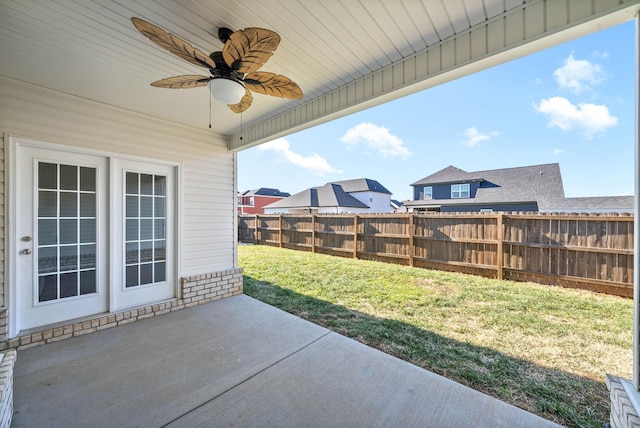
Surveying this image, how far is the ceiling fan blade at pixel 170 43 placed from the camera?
4.83 feet

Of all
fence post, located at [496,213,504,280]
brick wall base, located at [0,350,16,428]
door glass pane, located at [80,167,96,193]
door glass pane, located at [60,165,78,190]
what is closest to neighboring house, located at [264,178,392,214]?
fence post, located at [496,213,504,280]

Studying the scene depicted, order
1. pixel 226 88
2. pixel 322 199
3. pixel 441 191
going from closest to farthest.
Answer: pixel 226 88 < pixel 441 191 < pixel 322 199

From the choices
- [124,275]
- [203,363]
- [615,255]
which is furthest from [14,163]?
[615,255]

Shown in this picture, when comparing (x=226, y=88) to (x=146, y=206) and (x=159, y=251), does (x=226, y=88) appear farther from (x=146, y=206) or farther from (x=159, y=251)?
(x=159, y=251)

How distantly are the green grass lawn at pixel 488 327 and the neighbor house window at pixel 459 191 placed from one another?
13142mm

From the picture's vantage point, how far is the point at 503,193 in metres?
15.2

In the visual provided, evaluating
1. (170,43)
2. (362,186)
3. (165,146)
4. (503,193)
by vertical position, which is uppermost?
(362,186)

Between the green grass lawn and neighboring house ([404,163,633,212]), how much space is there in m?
12.0

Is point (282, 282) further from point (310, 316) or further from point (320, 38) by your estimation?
point (320, 38)

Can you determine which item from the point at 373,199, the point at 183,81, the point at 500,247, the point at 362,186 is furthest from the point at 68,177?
the point at 373,199

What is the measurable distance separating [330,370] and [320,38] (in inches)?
111

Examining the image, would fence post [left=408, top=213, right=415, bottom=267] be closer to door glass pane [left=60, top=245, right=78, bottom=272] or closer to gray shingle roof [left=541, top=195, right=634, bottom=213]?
door glass pane [left=60, top=245, right=78, bottom=272]

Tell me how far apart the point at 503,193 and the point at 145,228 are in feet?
57.8

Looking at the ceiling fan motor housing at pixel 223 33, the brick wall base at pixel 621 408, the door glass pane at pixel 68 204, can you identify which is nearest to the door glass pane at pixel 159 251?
the door glass pane at pixel 68 204
